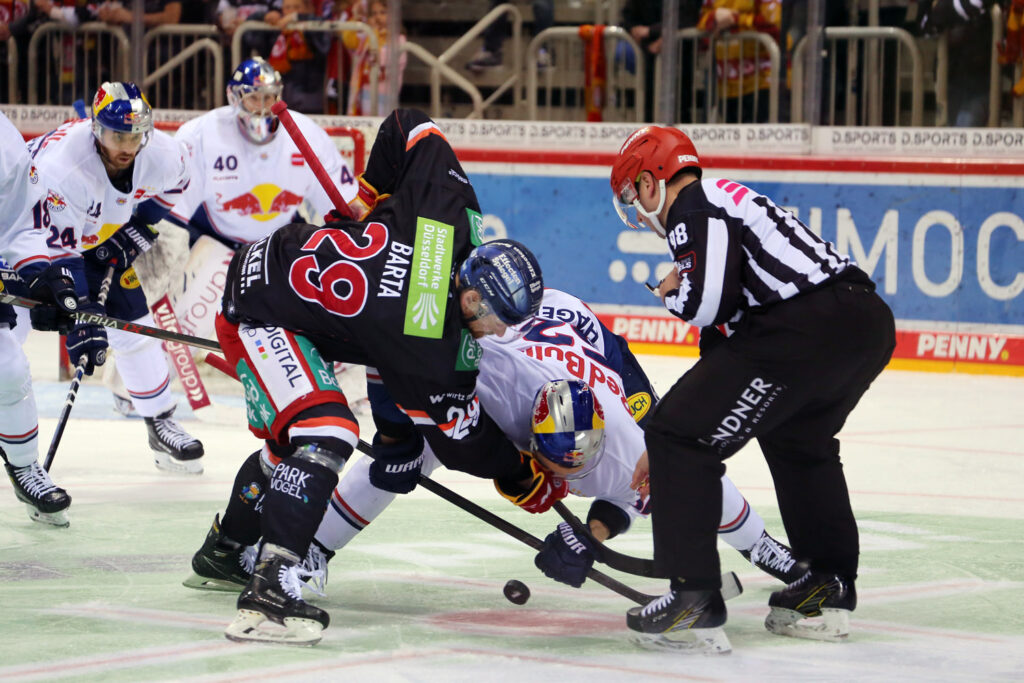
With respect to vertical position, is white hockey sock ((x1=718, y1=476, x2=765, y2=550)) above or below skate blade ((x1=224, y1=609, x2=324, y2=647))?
above

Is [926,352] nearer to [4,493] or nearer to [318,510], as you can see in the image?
[4,493]

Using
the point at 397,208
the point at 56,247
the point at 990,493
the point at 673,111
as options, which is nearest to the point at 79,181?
the point at 56,247

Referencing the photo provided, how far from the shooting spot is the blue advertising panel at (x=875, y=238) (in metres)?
7.66

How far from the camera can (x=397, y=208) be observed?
3561 millimetres

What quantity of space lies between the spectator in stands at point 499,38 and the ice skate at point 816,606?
5.70 metres

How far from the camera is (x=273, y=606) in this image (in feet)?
10.9

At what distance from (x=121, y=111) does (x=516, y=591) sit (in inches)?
97.9

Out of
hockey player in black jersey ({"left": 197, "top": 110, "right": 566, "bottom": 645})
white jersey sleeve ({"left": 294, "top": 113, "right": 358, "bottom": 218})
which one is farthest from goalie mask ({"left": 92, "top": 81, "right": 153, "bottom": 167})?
hockey player in black jersey ({"left": 197, "top": 110, "right": 566, "bottom": 645})

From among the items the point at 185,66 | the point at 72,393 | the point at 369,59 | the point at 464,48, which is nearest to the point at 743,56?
the point at 464,48

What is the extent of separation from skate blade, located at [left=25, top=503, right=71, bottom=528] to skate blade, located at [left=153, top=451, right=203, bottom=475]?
2.94 feet

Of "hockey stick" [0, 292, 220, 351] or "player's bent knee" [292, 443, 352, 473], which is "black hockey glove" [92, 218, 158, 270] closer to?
"hockey stick" [0, 292, 220, 351]

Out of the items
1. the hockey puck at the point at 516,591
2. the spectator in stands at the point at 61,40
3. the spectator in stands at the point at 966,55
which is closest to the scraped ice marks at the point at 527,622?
the hockey puck at the point at 516,591

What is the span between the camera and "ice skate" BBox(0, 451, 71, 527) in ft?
15.3

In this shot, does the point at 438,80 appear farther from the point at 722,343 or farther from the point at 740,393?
the point at 740,393
